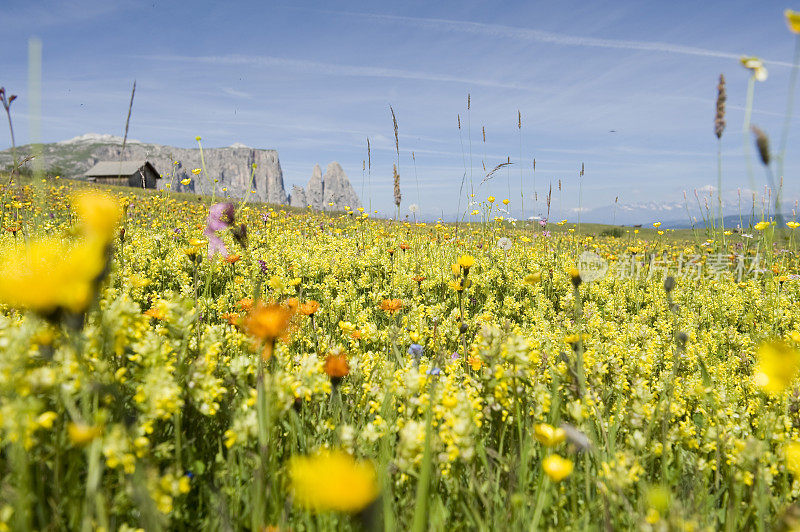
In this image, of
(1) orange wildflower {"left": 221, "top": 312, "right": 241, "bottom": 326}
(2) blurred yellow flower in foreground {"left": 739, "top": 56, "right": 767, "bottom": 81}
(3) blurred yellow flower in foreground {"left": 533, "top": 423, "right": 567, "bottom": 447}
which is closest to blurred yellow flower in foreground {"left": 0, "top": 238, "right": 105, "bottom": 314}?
(1) orange wildflower {"left": 221, "top": 312, "right": 241, "bottom": 326}

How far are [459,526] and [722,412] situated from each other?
1667 millimetres

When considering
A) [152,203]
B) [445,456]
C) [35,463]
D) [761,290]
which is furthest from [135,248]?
[761,290]

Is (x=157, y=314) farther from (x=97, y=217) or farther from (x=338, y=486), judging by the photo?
(x=338, y=486)

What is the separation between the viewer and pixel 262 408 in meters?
1.52

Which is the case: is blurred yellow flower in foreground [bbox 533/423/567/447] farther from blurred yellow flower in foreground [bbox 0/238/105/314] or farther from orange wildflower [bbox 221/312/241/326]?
orange wildflower [bbox 221/312/241/326]

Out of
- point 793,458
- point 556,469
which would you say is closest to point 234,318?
point 556,469

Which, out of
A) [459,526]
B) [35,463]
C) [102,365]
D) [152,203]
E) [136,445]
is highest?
[152,203]

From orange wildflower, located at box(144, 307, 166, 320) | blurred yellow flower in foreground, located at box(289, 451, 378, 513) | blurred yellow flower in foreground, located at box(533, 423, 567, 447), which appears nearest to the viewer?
blurred yellow flower in foreground, located at box(289, 451, 378, 513)

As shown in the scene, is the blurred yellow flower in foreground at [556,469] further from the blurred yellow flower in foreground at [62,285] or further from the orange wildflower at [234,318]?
the orange wildflower at [234,318]

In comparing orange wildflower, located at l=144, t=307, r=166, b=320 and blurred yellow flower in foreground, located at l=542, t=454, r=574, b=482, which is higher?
orange wildflower, located at l=144, t=307, r=166, b=320

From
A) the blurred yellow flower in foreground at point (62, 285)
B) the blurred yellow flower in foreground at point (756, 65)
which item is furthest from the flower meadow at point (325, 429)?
the blurred yellow flower in foreground at point (756, 65)

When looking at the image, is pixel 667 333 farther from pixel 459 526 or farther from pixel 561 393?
pixel 459 526

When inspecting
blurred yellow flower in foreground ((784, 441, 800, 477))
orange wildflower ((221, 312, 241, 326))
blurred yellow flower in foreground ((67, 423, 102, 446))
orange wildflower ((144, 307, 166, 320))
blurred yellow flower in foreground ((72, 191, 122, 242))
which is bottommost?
blurred yellow flower in foreground ((784, 441, 800, 477))

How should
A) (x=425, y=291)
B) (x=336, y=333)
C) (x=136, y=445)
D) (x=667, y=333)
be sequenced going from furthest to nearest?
(x=425, y=291)
(x=667, y=333)
(x=336, y=333)
(x=136, y=445)
